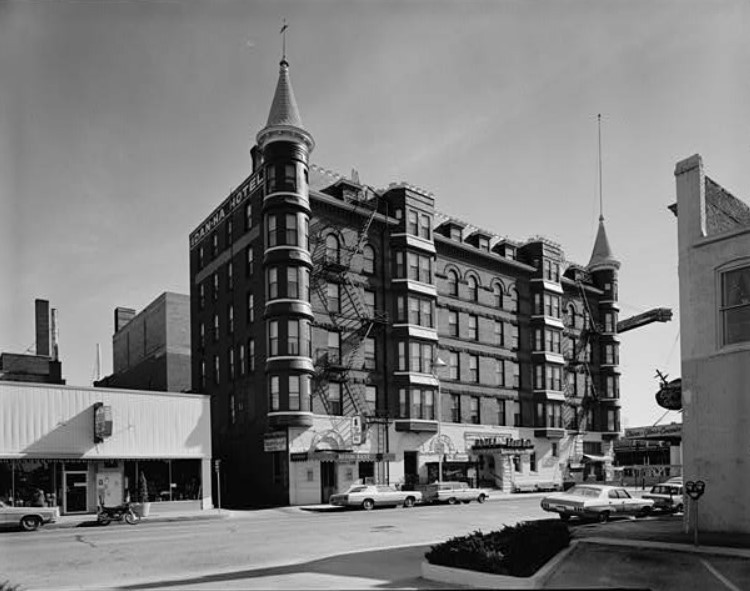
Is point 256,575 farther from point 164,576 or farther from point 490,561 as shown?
point 490,561

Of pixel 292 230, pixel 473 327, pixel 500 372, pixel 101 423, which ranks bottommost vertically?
pixel 101 423

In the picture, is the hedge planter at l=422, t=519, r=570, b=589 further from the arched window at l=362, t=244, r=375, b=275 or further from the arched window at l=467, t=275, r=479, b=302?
the arched window at l=467, t=275, r=479, b=302

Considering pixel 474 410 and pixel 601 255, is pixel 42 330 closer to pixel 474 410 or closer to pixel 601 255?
pixel 474 410

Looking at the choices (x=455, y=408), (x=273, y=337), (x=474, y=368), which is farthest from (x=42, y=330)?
(x=474, y=368)

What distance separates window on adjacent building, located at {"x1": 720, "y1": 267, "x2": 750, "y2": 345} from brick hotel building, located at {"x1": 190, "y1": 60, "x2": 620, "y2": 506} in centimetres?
2666

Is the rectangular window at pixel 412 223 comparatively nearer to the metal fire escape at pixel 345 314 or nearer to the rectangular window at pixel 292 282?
the metal fire escape at pixel 345 314

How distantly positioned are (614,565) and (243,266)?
36.4 m

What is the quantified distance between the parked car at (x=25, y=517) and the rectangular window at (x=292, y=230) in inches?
796

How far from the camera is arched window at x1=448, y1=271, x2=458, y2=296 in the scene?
55.5 m

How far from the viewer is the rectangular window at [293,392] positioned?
42375 mm

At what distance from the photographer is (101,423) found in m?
35.4

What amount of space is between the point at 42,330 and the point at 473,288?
31.2 meters

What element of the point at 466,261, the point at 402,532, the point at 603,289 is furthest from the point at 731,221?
the point at 603,289

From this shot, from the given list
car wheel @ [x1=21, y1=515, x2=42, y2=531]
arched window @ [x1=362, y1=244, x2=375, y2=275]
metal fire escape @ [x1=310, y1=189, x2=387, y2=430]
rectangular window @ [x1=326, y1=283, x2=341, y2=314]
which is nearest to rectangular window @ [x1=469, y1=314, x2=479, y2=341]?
metal fire escape @ [x1=310, y1=189, x2=387, y2=430]
